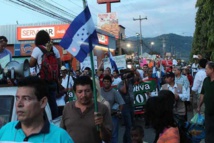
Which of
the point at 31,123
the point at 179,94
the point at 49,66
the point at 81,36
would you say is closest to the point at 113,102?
the point at 179,94

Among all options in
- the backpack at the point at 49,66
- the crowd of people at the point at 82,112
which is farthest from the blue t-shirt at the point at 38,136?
the backpack at the point at 49,66

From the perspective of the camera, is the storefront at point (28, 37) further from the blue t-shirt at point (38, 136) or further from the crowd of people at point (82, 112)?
the blue t-shirt at point (38, 136)

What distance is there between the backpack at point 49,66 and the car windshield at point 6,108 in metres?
1.28

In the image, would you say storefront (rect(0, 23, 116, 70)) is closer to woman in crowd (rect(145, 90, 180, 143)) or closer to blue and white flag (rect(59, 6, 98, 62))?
blue and white flag (rect(59, 6, 98, 62))

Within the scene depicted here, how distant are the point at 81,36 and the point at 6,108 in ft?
4.01

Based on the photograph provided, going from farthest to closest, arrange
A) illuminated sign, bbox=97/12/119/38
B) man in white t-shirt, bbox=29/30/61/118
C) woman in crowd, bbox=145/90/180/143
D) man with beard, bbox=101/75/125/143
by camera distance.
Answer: illuminated sign, bbox=97/12/119/38 → man with beard, bbox=101/75/125/143 → man in white t-shirt, bbox=29/30/61/118 → woman in crowd, bbox=145/90/180/143

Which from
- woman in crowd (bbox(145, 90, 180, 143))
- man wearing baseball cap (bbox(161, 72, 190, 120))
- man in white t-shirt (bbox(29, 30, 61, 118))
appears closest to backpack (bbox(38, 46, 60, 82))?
man in white t-shirt (bbox(29, 30, 61, 118))

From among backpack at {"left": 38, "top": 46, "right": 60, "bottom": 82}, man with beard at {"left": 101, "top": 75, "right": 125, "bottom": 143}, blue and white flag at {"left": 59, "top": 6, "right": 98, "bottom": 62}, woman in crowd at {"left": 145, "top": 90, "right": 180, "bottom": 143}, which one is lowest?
man with beard at {"left": 101, "top": 75, "right": 125, "bottom": 143}

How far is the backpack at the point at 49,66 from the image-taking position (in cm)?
572

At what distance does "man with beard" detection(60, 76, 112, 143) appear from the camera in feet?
14.1

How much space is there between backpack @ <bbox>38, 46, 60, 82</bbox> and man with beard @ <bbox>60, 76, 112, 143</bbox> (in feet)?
4.01

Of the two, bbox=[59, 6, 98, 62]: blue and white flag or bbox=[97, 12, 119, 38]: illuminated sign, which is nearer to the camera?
bbox=[59, 6, 98, 62]: blue and white flag

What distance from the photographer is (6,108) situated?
4.38 metres

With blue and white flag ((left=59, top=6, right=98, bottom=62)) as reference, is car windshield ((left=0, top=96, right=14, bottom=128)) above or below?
below
